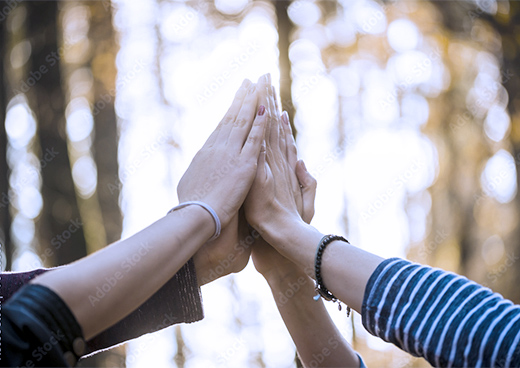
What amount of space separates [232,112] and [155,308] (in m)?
0.67

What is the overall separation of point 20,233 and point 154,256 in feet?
11.4

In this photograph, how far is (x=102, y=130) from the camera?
Result: 3.93 meters

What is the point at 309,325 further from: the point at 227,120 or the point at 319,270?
the point at 227,120

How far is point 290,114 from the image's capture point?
4230 millimetres

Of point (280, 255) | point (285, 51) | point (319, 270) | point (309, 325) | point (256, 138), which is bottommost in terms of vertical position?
point (309, 325)

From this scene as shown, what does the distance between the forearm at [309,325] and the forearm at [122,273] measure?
0.38 m

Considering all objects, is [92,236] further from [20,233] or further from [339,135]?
[339,135]

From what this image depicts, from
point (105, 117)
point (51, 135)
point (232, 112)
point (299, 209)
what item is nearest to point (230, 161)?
point (232, 112)

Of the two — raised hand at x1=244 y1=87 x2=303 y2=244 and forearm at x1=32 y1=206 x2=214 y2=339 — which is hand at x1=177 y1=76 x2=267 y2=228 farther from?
forearm at x1=32 y1=206 x2=214 y2=339

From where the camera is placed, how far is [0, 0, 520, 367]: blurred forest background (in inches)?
137

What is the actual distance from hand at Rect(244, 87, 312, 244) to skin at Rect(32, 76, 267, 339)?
0.06 metres

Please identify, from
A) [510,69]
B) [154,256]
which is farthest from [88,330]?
[510,69]

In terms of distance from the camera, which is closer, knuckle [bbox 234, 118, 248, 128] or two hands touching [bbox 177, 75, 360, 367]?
two hands touching [bbox 177, 75, 360, 367]
